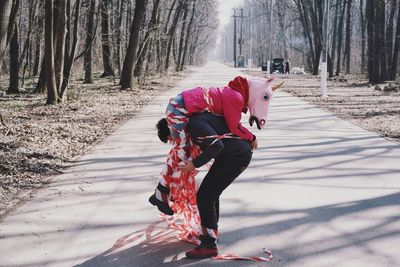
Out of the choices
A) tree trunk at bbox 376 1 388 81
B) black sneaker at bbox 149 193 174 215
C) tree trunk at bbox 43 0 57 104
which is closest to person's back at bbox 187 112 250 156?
black sneaker at bbox 149 193 174 215

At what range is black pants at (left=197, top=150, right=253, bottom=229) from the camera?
4.06 m

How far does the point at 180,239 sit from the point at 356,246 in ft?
4.94

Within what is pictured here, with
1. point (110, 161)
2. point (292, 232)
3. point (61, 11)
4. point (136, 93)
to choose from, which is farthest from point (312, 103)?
point (292, 232)

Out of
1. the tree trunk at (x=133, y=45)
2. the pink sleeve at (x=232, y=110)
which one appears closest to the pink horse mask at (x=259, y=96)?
the pink sleeve at (x=232, y=110)

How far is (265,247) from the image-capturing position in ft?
14.4

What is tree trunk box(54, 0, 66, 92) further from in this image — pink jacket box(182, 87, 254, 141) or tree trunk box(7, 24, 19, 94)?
pink jacket box(182, 87, 254, 141)

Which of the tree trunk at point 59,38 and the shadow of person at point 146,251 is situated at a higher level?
the tree trunk at point 59,38

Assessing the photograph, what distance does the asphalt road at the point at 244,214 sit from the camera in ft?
13.8

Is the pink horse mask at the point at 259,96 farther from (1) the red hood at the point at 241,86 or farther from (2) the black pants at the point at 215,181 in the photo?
(2) the black pants at the point at 215,181

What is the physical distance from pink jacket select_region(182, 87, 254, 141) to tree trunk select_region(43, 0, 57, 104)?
11536 millimetres

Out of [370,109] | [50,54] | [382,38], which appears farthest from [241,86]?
[382,38]

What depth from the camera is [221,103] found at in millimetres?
3893

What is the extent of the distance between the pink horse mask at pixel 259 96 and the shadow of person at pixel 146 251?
1250 millimetres

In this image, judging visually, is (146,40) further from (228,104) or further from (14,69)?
(228,104)
